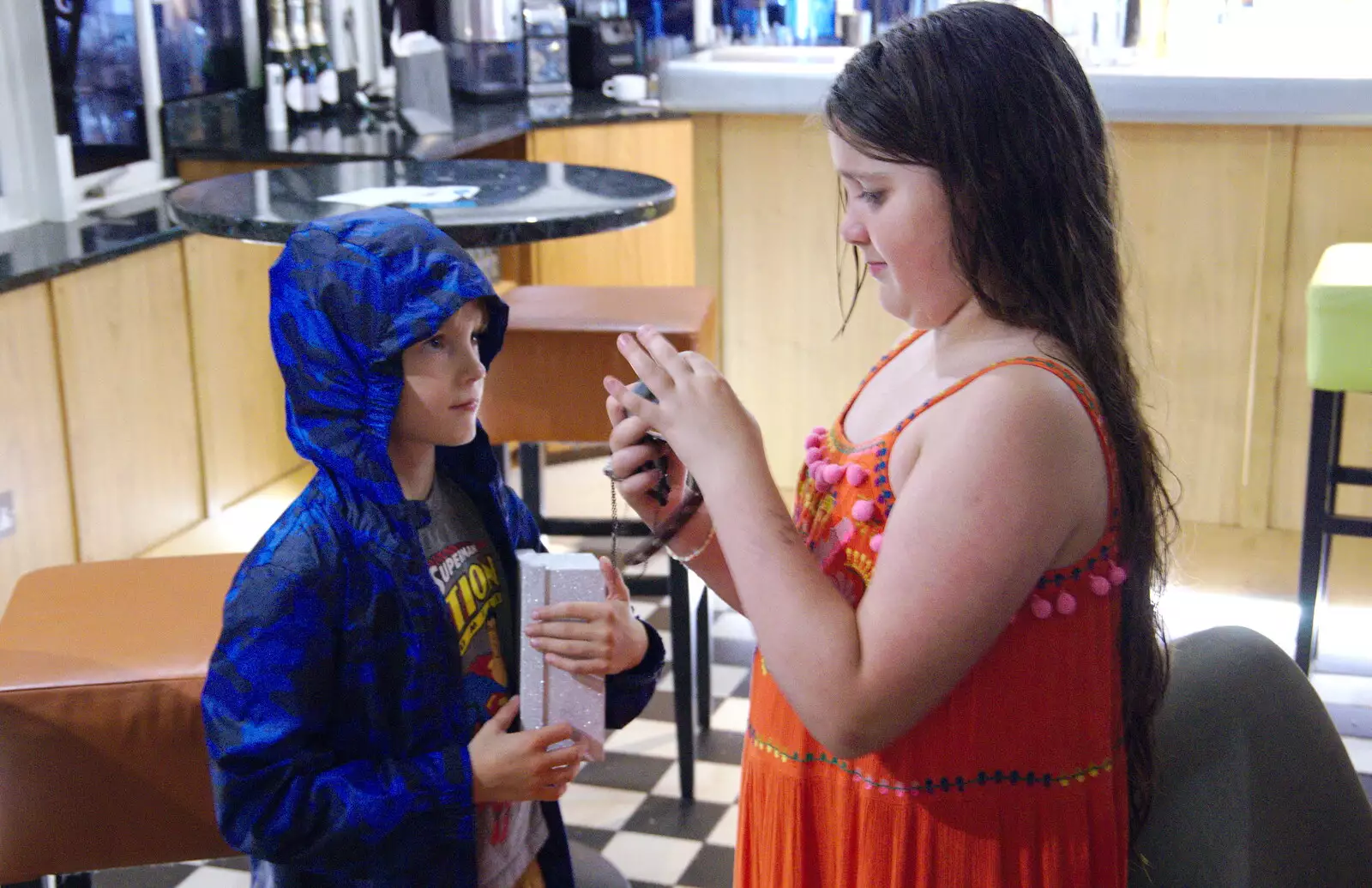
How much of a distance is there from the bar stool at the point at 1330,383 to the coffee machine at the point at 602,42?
3108 millimetres

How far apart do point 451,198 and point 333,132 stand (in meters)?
1.96

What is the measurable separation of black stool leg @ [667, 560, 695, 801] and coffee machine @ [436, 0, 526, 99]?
9.48 feet

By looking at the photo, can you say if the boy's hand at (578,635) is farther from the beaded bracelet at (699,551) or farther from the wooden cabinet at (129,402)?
the wooden cabinet at (129,402)

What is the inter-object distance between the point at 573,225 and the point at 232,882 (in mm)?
1236

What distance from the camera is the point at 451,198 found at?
2559mm

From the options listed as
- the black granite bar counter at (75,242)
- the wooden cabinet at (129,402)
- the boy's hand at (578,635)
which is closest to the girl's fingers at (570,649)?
the boy's hand at (578,635)

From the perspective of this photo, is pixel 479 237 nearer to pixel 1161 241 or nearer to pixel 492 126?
pixel 1161 241

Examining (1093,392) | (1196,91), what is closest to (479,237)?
(1093,392)

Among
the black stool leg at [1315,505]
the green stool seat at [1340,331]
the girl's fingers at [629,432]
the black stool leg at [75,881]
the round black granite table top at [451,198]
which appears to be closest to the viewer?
the girl's fingers at [629,432]

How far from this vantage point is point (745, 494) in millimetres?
1063

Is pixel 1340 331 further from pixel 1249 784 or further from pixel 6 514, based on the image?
pixel 6 514

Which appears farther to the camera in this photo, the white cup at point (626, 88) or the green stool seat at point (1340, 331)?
the white cup at point (626, 88)

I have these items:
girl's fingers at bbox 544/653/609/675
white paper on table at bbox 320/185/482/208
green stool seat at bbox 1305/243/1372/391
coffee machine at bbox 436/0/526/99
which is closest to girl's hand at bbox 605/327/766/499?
girl's fingers at bbox 544/653/609/675

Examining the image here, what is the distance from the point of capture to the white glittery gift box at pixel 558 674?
1.22 m
